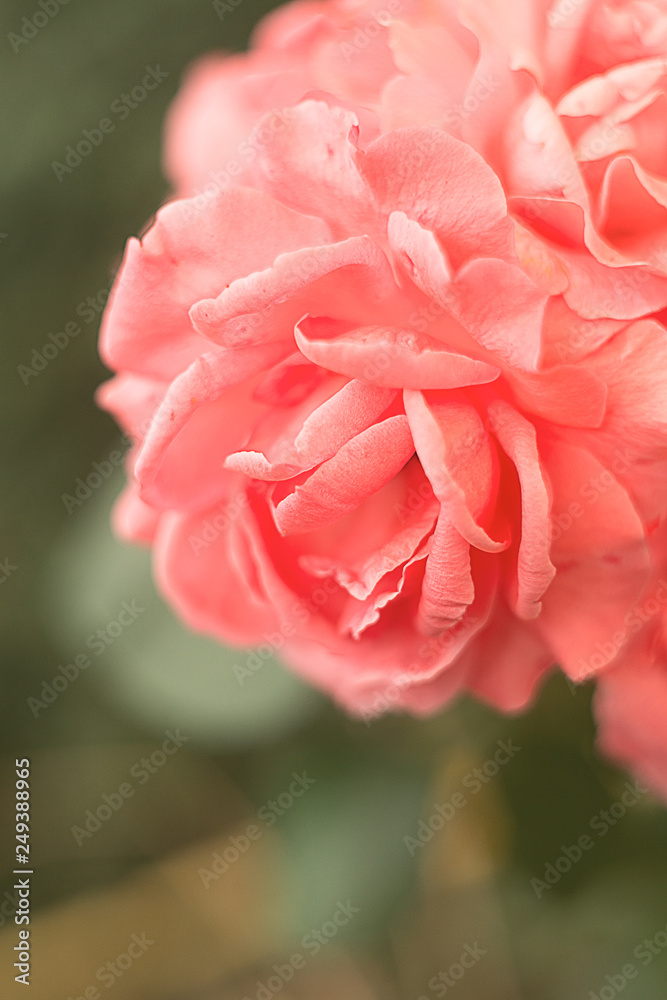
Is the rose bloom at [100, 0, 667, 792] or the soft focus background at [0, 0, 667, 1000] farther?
the soft focus background at [0, 0, 667, 1000]

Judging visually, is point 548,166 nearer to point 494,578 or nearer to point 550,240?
point 550,240

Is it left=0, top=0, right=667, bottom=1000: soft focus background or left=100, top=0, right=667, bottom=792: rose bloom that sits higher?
left=100, top=0, right=667, bottom=792: rose bloom

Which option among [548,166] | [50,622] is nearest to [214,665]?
[50,622]

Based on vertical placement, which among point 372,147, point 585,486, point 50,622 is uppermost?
point 372,147

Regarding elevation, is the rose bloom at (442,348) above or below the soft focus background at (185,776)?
above

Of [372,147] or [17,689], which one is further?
[17,689]

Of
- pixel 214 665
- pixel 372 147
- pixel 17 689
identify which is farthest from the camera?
pixel 17 689

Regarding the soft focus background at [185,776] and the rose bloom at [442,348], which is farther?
the soft focus background at [185,776]
